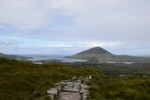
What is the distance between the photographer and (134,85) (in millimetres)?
15406

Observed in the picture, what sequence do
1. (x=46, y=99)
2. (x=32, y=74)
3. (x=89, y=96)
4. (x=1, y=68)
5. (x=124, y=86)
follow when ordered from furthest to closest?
(x=1, y=68)
(x=32, y=74)
(x=124, y=86)
(x=89, y=96)
(x=46, y=99)

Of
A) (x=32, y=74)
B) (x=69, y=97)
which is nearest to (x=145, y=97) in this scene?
(x=69, y=97)

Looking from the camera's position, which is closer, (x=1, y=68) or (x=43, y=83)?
(x=43, y=83)

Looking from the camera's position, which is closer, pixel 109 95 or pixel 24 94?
pixel 24 94

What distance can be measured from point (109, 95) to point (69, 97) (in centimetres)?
294

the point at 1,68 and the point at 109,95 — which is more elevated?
the point at 1,68

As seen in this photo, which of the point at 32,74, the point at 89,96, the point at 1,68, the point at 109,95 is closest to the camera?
the point at 89,96

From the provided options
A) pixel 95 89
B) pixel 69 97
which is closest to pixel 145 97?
pixel 95 89

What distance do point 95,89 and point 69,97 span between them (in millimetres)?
2849

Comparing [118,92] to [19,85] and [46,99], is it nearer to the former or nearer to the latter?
[46,99]

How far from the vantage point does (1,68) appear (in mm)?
19781

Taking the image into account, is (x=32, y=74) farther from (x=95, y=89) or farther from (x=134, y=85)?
(x=134, y=85)

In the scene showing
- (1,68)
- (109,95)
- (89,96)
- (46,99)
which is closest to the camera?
(46,99)

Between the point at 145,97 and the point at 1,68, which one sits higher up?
the point at 1,68
